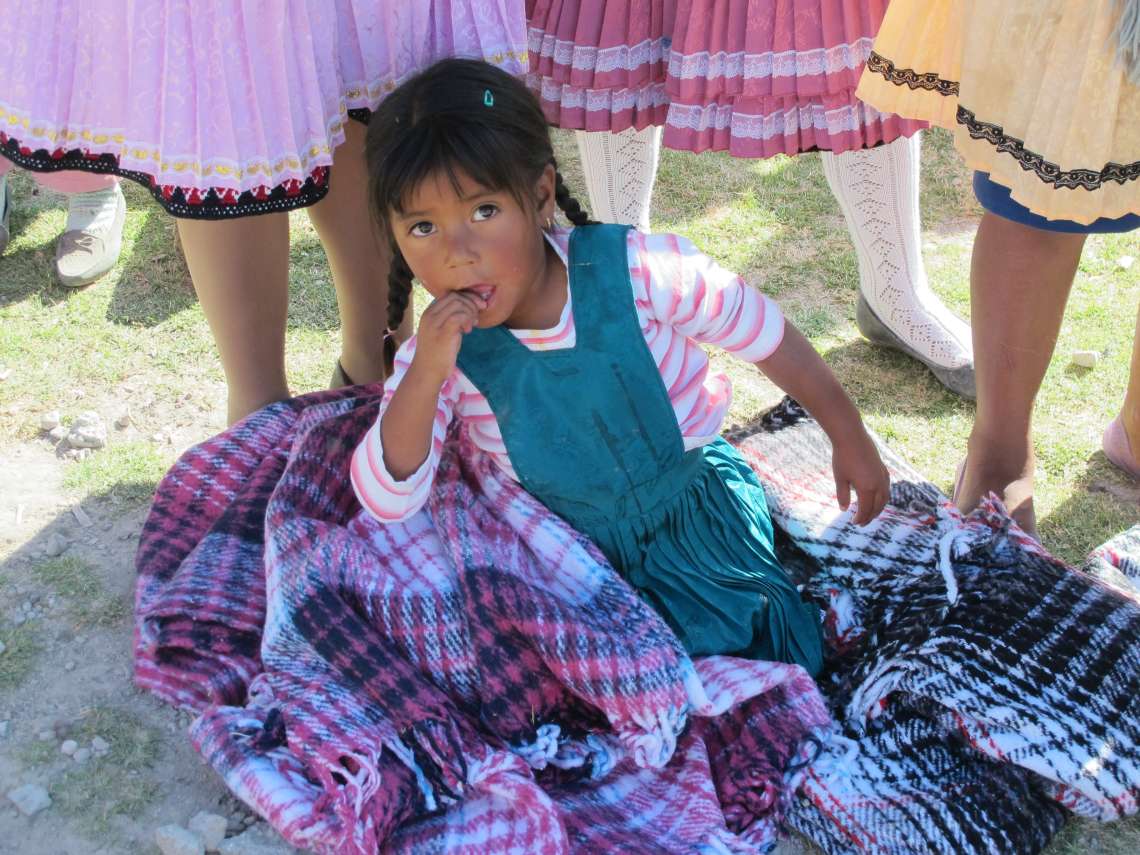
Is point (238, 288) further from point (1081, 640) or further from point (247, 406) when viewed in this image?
point (1081, 640)

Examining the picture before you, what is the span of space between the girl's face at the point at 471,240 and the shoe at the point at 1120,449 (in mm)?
1346

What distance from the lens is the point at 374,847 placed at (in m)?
1.68

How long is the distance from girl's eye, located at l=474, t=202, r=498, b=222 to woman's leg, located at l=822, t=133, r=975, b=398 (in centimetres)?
106

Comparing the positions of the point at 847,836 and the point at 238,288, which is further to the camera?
the point at 238,288

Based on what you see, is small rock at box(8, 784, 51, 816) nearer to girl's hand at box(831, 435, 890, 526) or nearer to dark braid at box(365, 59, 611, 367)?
dark braid at box(365, 59, 611, 367)

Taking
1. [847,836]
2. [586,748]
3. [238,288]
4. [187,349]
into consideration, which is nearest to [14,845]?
[586,748]

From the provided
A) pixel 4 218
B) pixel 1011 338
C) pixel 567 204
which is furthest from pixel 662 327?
pixel 4 218

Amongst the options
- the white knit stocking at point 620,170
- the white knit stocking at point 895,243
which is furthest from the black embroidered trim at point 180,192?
the white knit stocking at point 895,243

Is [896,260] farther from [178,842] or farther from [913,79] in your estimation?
[178,842]

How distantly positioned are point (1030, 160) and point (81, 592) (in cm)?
→ 176

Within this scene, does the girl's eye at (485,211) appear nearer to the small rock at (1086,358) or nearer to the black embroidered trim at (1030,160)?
the black embroidered trim at (1030,160)

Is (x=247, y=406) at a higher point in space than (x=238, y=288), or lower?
lower

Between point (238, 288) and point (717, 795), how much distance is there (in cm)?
121

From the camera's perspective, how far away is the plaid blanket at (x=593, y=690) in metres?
1.75
